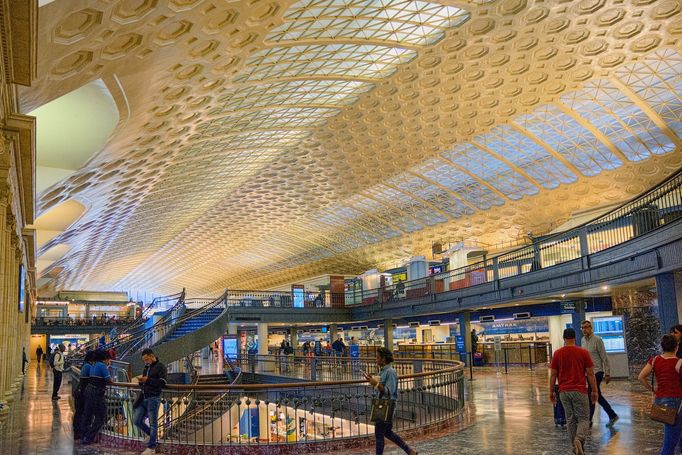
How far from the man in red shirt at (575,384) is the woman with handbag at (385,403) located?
2.08m

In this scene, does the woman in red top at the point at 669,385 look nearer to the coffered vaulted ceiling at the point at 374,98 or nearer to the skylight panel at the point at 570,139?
the coffered vaulted ceiling at the point at 374,98

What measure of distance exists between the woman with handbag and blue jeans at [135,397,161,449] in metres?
3.88

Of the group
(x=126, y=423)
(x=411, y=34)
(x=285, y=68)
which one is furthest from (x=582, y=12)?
(x=126, y=423)

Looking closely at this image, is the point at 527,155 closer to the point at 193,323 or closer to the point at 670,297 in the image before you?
the point at 193,323

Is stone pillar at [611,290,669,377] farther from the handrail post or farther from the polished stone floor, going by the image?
the polished stone floor

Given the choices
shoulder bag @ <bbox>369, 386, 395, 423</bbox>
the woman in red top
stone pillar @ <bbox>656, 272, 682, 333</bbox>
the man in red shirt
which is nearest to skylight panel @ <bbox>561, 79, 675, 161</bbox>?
stone pillar @ <bbox>656, 272, 682, 333</bbox>

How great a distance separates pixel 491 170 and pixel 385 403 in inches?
1549

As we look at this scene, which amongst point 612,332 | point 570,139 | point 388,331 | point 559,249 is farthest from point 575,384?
point 570,139

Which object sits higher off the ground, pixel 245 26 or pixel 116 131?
pixel 245 26

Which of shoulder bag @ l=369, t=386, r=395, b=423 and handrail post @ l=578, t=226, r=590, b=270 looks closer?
shoulder bag @ l=369, t=386, r=395, b=423

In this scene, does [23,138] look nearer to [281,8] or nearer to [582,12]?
[281,8]

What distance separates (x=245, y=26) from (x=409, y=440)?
15.2 meters

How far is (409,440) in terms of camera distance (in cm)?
990

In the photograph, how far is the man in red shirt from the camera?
759cm
